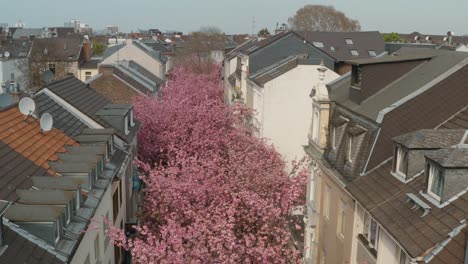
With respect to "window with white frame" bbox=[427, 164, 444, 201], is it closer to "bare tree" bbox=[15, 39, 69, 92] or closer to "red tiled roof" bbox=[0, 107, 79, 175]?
"red tiled roof" bbox=[0, 107, 79, 175]

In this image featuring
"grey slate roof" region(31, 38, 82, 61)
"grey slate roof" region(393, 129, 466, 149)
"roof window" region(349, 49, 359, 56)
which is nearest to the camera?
"grey slate roof" region(393, 129, 466, 149)

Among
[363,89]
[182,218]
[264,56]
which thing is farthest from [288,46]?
[182,218]

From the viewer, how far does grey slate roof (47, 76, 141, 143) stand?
2477 centimetres

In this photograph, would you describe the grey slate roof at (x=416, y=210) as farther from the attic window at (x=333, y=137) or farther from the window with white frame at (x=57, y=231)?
the window with white frame at (x=57, y=231)

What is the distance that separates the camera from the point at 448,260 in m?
10.5

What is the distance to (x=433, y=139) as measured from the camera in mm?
13398

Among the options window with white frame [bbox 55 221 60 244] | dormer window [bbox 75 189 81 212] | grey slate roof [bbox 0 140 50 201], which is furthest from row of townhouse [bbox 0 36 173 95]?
window with white frame [bbox 55 221 60 244]

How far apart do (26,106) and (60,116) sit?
3.63 metres

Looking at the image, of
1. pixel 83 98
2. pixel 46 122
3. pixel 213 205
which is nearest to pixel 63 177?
pixel 46 122

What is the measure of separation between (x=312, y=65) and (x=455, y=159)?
22.8 m

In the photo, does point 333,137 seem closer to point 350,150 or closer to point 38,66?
point 350,150

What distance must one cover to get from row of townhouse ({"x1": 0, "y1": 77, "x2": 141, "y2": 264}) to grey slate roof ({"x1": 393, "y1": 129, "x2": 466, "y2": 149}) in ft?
29.2

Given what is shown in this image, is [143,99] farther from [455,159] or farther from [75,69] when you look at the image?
[75,69]

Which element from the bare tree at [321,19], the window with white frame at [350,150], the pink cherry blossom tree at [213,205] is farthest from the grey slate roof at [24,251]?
the bare tree at [321,19]
